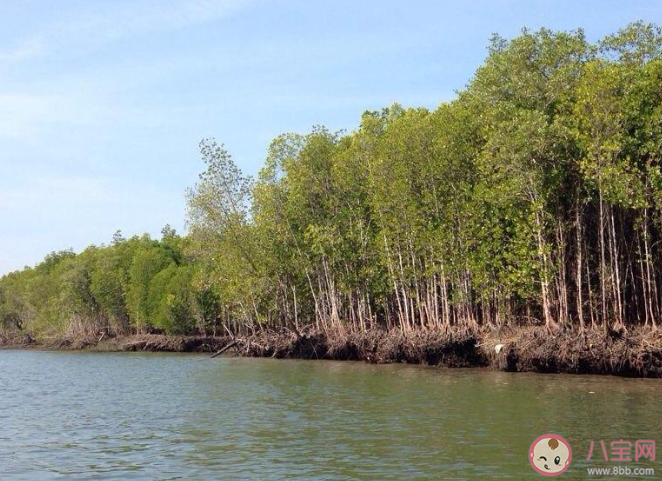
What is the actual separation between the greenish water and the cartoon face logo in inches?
9.9

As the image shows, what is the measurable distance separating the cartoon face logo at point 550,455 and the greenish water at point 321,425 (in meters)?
0.25

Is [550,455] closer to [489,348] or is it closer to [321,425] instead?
[321,425]

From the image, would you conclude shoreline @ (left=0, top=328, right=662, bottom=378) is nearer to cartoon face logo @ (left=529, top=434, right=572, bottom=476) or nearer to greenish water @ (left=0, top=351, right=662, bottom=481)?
greenish water @ (left=0, top=351, right=662, bottom=481)

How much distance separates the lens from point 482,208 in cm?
3625

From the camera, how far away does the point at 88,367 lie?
2028 inches

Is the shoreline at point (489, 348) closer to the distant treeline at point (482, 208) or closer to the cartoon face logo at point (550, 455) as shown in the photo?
the distant treeline at point (482, 208)

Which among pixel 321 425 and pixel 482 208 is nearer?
pixel 321 425

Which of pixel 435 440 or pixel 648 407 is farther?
pixel 648 407

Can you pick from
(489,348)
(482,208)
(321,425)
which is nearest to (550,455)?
(321,425)

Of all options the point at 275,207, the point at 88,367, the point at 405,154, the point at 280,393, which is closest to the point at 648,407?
the point at 280,393

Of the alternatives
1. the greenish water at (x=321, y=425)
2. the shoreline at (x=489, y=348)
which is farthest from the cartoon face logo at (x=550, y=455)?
the shoreline at (x=489, y=348)

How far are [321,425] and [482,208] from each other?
18972 mm

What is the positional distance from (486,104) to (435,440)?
22.5 m

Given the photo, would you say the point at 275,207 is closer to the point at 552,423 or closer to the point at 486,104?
the point at 486,104
